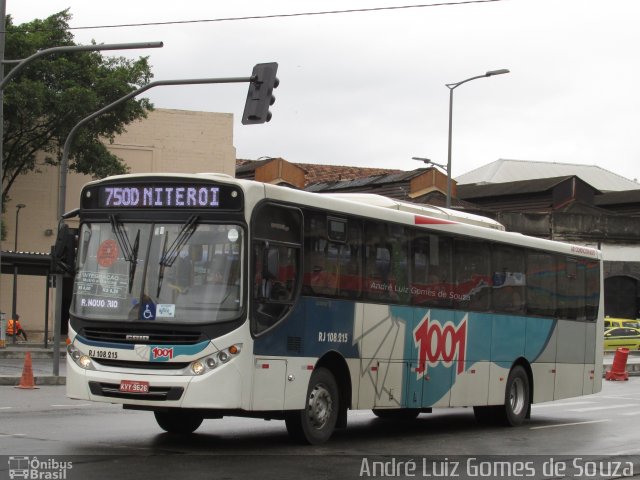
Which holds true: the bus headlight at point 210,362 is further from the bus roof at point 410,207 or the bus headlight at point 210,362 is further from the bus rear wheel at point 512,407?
the bus rear wheel at point 512,407

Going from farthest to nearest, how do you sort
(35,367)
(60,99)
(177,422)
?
(60,99), (35,367), (177,422)

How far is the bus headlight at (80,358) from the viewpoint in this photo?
41.5ft

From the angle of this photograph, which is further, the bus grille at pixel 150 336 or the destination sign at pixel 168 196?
the destination sign at pixel 168 196

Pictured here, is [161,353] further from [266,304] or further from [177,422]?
[177,422]

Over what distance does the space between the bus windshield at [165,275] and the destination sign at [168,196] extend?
218 mm

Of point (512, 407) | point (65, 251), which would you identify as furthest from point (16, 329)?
point (65, 251)

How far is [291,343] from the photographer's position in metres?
13.1

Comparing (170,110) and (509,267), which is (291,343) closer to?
(509,267)

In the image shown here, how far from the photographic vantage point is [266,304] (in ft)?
41.7

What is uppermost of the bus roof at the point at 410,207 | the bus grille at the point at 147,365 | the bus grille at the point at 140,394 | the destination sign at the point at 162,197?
the bus roof at the point at 410,207

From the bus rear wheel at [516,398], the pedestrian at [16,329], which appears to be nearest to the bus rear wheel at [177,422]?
the bus rear wheel at [516,398]

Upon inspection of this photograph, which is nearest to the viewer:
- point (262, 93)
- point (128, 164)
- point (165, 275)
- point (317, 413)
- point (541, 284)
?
point (165, 275)

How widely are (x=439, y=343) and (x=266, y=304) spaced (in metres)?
4.26

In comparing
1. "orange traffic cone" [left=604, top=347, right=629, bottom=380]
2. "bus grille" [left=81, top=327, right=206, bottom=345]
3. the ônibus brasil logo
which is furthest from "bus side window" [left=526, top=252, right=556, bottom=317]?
"orange traffic cone" [left=604, top=347, right=629, bottom=380]
